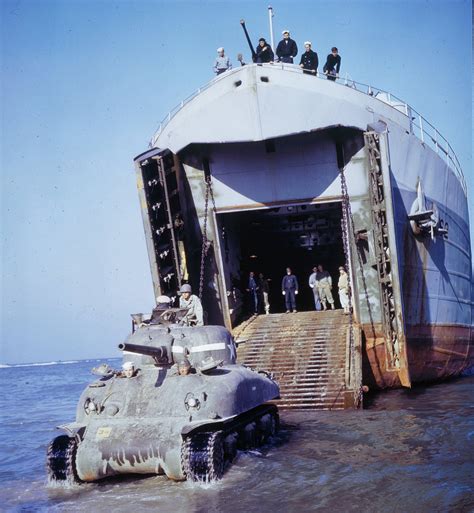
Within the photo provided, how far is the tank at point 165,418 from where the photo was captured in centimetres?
725

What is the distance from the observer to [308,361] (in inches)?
523

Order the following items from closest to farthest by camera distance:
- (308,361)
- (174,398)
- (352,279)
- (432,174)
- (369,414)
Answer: (174,398) → (369,414) → (308,361) → (352,279) → (432,174)

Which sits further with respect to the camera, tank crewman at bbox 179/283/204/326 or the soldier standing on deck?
the soldier standing on deck

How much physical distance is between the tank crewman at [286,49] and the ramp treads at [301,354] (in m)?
6.99

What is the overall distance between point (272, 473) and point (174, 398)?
1.65 meters

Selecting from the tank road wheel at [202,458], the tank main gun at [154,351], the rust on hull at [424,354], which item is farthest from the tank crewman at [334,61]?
the tank road wheel at [202,458]

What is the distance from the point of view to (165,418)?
775 centimetres

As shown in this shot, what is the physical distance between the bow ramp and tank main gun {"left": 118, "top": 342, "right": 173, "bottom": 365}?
87.8 inches

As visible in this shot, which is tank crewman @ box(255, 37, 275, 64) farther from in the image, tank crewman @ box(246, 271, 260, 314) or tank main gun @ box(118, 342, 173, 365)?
tank main gun @ box(118, 342, 173, 365)

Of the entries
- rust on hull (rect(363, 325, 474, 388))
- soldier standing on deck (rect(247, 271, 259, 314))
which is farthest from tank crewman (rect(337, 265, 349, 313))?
soldier standing on deck (rect(247, 271, 259, 314))

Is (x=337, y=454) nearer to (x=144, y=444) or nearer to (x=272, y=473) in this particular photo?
(x=272, y=473)

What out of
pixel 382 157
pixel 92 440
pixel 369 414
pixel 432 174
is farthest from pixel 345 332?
pixel 92 440

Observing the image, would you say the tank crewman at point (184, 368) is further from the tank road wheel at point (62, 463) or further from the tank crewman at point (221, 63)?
the tank crewman at point (221, 63)

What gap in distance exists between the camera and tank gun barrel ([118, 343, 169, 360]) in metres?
8.09
